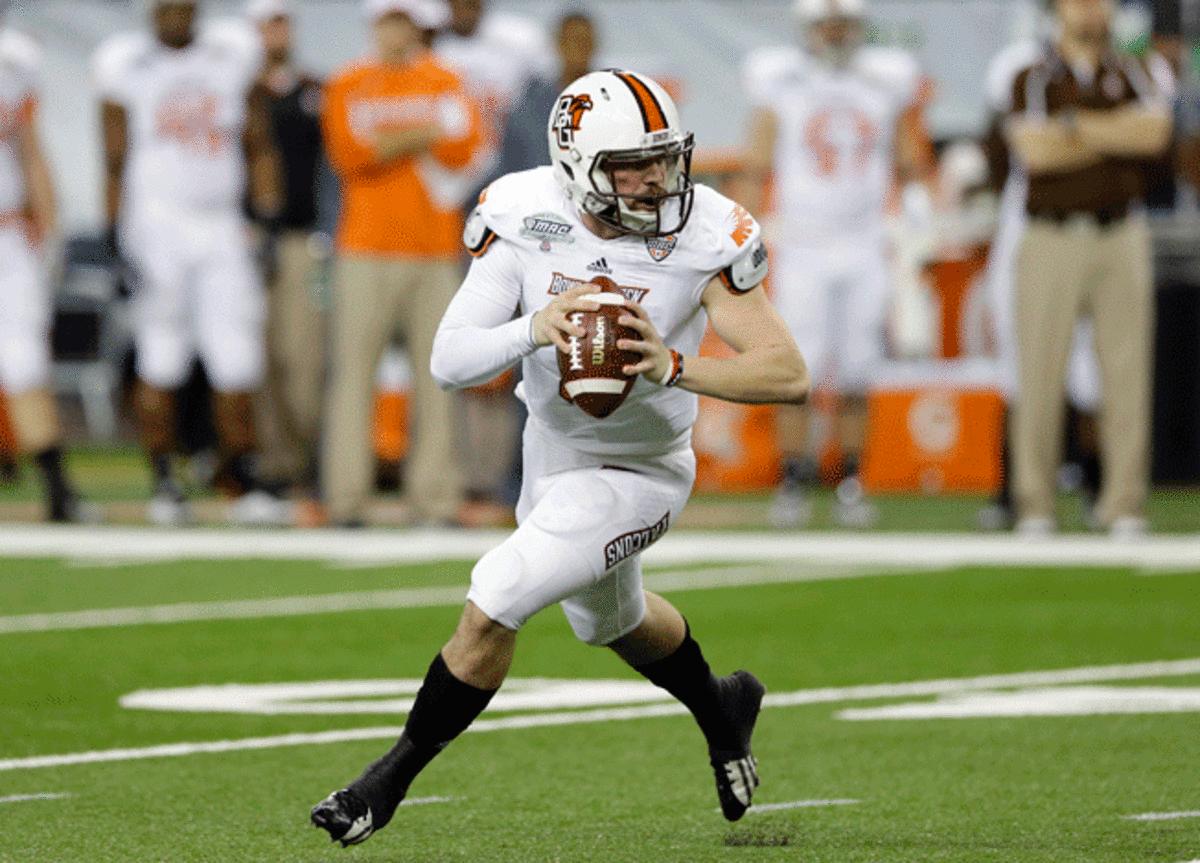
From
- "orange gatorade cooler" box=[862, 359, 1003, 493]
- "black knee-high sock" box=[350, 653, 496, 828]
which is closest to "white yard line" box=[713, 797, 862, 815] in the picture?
"black knee-high sock" box=[350, 653, 496, 828]

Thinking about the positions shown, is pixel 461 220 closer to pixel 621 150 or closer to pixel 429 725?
pixel 621 150

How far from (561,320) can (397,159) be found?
22.4 ft

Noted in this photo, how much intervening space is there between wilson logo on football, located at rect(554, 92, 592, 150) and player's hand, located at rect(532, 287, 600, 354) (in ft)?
1.25

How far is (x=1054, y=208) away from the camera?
1104 centimetres

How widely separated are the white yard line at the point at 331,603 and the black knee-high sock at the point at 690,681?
11.5 feet

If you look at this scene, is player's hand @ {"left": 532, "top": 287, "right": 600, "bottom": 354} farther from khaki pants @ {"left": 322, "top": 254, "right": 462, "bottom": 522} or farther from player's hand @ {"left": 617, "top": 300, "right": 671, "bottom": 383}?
khaki pants @ {"left": 322, "top": 254, "right": 462, "bottom": 522}

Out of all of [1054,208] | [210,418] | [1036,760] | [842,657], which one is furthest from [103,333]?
[1036,760]

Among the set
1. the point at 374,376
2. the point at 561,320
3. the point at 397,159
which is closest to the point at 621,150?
the point at 561,320

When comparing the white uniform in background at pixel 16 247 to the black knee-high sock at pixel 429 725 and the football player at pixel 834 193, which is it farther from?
the black knee-high sock at pixel 429 725

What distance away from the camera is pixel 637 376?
15.9 feet

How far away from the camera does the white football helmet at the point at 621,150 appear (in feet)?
16.6

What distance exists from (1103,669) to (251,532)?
5158 millimetres

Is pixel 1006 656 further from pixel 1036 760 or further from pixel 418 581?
pixel 418 581

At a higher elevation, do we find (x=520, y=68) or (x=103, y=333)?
(x=520, y=68)
